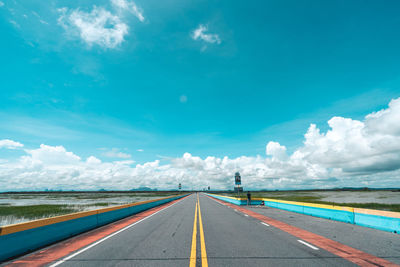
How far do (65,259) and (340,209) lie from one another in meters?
14.9

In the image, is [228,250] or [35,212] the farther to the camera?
[35,212]

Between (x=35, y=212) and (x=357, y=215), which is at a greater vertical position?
(x=357, y=215)

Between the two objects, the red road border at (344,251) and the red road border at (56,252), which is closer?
the red road border at (344,251)

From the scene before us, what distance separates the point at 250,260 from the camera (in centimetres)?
602

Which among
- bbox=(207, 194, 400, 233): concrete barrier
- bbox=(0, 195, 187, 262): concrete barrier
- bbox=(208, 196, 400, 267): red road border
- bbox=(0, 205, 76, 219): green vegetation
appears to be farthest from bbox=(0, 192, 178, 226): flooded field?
bbox=(207, 194, 400, 233): concrete barrier

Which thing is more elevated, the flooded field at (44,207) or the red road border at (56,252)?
the red road border at (56,252)

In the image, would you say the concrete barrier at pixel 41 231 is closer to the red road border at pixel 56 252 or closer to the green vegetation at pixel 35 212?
the red road border at pixel 56 252

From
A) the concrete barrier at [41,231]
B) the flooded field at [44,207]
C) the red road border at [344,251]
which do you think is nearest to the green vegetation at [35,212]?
the flooded field at [44,207]

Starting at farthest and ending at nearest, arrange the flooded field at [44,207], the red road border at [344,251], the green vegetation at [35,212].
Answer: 1. the green vegetation at [35,212]
2. the flooded field at [44,207]
3. the red road border at [344,251]

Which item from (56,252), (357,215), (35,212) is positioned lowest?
(35,212)

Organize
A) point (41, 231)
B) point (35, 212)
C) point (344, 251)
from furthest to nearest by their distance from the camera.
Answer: point (35, 212) → point (41, 231) → point (344, 251)

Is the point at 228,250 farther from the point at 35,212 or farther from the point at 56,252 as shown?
the point at 35,212

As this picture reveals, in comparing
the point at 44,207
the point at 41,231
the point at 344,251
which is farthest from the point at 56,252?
the point at 44,207

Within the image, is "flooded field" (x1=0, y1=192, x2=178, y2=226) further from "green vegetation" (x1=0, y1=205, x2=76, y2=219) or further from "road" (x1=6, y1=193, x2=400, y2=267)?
"road" (x1=6, y1=193, x2=400, y2=267)
